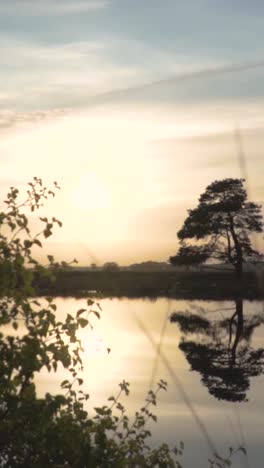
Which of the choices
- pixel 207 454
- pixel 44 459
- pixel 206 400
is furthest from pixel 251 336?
pixel 44 459

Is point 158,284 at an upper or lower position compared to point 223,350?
upper

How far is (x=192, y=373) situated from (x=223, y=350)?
7.07m

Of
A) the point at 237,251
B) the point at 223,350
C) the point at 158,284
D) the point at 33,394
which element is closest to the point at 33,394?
the point at 33,394

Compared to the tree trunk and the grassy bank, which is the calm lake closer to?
the tree trunk

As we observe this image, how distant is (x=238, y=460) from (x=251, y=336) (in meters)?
22.6

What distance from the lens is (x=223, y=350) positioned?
31.6m

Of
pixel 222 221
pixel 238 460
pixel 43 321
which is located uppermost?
pixel 222 221

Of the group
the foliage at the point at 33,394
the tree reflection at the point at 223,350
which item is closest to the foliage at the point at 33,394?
the foliage at the point at 33,394

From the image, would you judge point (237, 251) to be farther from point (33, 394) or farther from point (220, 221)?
point (33, 394)

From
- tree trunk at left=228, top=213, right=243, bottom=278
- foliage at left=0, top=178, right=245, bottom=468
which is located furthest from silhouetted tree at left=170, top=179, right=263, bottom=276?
foliage at left=0, top=178, right=245, bottom=468

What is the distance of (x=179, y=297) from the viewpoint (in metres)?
68.0

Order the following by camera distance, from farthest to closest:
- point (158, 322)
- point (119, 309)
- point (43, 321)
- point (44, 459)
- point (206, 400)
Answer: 1. point (119, 309)
2. point (158, 322)
3. point (206, 400)
4. point (44, 459)
5. point (43, 321)

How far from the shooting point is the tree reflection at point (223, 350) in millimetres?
22328

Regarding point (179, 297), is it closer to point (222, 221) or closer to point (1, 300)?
point (222, 221)
